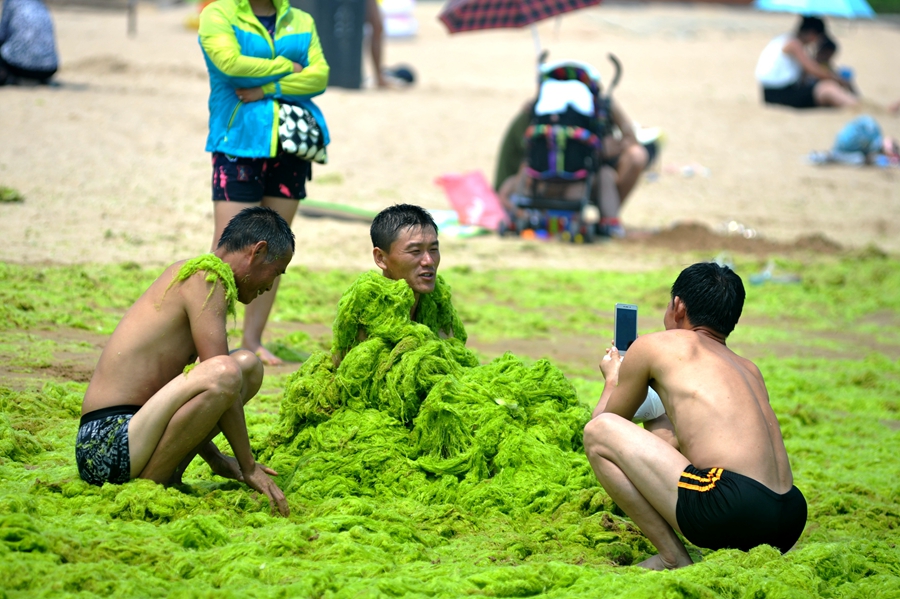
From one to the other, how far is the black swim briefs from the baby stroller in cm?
704

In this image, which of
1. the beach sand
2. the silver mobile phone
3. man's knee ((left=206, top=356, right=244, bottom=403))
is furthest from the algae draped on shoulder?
the beach sand

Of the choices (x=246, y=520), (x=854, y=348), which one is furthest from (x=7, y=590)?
(x=854, y=348)

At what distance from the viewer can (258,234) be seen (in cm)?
371

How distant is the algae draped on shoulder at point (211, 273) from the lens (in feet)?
11.9

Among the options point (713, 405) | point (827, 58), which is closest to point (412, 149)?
point (827, 58)

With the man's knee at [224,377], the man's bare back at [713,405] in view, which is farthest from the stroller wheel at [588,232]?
the man's knee at [224,377]

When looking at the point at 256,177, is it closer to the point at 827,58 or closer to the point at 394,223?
the point at 394,223

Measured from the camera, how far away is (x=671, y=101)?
685 inches

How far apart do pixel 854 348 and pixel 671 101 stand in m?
10.6

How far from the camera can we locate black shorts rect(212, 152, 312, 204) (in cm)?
527

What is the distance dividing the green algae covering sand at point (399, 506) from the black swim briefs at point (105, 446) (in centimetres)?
8

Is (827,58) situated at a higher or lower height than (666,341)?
higher

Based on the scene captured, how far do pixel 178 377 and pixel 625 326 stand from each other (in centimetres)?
182

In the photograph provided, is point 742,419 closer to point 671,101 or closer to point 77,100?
point 77,100
